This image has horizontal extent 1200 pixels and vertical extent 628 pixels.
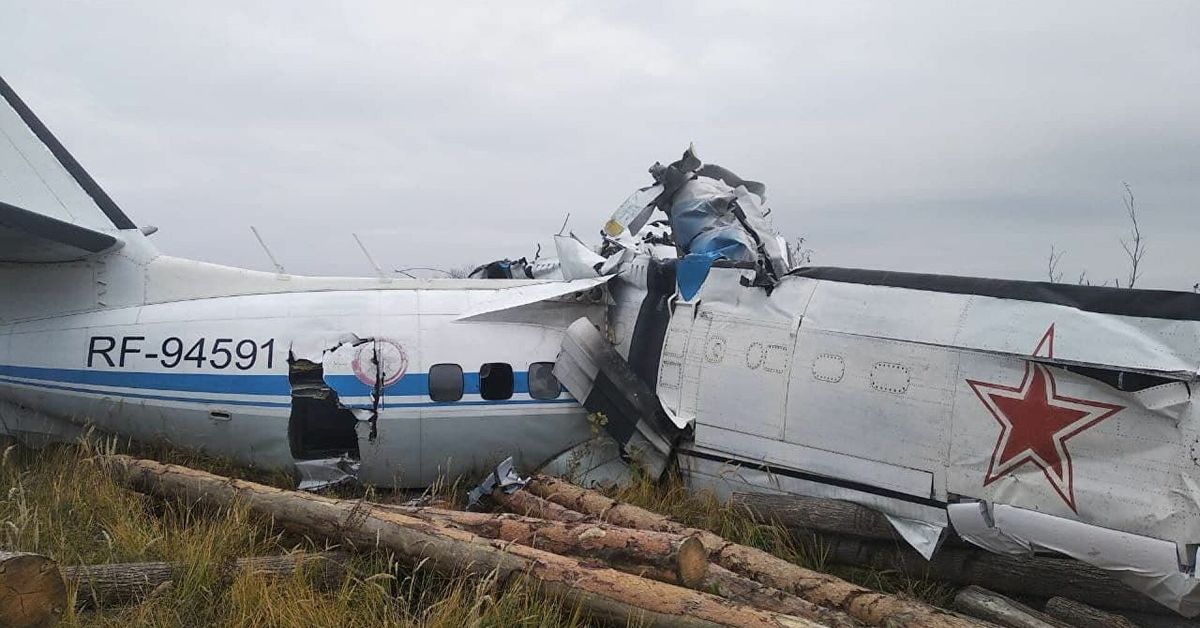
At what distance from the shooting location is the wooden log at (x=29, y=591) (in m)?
3.95

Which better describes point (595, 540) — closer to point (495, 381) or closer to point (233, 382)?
point (495, 381)

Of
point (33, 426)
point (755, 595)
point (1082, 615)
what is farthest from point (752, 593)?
point (33, 426)

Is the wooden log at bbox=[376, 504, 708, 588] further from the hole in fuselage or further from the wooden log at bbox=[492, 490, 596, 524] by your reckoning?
the hole in fuselage

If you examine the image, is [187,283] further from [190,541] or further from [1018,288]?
→ [1018,288]

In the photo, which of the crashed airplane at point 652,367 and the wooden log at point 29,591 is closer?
the wooden log at point 29,591

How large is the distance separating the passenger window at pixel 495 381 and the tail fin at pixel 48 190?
420cm

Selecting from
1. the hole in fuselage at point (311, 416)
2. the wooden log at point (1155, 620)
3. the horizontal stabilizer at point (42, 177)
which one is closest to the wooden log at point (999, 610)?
the wooden log at point (1155, 620)

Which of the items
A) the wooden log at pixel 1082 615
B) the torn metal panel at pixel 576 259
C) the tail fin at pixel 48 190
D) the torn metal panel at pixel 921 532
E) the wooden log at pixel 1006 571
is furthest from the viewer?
the torn metal panel at pixel 576 259

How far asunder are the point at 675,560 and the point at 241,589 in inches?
106

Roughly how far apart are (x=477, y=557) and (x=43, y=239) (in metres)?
5.85

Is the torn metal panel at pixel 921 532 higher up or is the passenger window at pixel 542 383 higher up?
the passenger window at pixel 542 383

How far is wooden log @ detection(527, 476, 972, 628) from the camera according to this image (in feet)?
15.3

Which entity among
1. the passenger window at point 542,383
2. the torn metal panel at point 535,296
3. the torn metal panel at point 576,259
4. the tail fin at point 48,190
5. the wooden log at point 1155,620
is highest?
the tail fin at point 48,190

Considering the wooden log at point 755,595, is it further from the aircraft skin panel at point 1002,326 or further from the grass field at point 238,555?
the aircraft skin panel at point 1002,326
